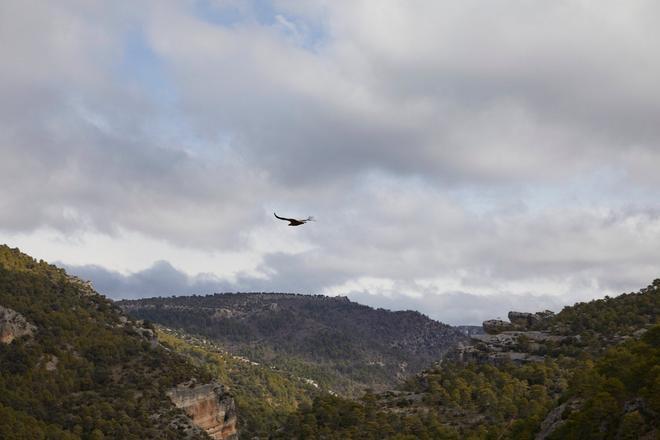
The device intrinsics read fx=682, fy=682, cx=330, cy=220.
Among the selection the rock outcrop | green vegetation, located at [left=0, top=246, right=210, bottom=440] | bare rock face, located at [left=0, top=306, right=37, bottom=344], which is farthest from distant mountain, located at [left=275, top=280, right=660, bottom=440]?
bare rock face, located at [left=0, top=306, right=37, bottom=344]

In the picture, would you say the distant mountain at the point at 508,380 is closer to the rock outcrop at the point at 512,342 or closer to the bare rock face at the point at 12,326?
the rock outcrop at the point at 512,342

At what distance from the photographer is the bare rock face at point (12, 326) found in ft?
545

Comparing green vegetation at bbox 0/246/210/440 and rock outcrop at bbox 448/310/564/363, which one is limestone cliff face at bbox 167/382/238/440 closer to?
green vegetation at bbox 0/246/210/440

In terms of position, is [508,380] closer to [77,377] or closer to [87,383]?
[87,383]

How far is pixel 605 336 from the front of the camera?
139750mm

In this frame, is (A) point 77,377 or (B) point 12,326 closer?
(B) point 12,326

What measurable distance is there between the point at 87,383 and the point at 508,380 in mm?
101537

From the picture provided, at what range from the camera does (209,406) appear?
182m

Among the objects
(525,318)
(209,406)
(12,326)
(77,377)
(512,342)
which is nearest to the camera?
(512,342)

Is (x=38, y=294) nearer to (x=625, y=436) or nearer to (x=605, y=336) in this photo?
(x=605, y=336)

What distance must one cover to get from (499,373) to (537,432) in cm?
6027

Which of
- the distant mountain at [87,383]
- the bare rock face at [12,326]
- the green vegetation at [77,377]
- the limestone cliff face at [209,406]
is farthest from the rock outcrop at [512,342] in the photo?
the bare rock face at [12,326]

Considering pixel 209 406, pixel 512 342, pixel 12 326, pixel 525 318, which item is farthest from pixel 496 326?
pixel 12 326

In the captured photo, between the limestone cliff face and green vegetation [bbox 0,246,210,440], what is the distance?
398 centimetres
